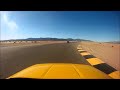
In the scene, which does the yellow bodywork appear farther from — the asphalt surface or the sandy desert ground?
the sandy desert ground

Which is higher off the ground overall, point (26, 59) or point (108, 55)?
point (26, 59)

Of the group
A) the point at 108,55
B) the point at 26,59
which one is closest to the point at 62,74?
the point at 26,59

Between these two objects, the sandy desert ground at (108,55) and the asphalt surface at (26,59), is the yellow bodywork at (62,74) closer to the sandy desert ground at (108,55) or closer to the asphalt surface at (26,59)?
the asphalt surface at (26,59)

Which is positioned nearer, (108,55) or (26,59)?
(26,59)

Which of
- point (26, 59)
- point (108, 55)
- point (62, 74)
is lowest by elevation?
point (108, 55)

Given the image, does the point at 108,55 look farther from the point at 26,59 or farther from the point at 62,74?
the point at 62,74

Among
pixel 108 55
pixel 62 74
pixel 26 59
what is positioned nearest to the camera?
pixel 62 74

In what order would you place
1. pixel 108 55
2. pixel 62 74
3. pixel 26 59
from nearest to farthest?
pixel 62 74, pixel 26 59, pixel 108 55

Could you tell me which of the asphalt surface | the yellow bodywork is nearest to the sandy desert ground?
the asphalt surface
